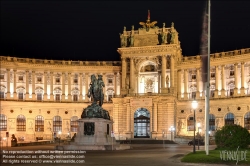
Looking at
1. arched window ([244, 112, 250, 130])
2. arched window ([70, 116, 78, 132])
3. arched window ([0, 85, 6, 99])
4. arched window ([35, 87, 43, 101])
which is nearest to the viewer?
arched window ([244, 112, 250, 130])

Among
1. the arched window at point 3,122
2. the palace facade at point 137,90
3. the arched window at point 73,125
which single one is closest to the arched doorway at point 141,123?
the palace facade at point 137,90

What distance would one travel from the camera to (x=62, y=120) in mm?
102688

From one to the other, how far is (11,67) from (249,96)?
5518cm

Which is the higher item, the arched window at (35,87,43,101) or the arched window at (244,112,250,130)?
the arched window at (35,87,43,101)

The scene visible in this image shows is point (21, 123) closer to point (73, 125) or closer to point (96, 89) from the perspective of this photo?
point (73, 125)

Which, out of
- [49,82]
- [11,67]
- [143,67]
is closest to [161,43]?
[143,67]

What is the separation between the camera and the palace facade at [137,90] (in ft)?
304

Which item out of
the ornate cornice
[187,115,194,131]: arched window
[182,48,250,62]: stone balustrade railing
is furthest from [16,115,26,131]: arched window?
[182,48,250,62]: stone balustrade railing

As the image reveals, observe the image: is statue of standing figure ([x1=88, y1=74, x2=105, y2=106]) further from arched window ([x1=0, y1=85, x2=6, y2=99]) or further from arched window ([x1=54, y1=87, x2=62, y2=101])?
arched window ([x1=54, y1=87, x2=62, y2=101])

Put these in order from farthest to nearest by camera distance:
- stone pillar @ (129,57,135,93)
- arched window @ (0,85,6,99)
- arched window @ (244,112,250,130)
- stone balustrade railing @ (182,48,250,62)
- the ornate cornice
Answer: arched window @ (0,85,6,99) → stone pillar @ (129,57,135,93) → the ornate cornice → stone balustrade railing @ (182,48,250,62) → arched window @ (244,112,250,130)

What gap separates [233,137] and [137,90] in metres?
59.9

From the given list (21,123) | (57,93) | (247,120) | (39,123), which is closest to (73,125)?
(39,123)

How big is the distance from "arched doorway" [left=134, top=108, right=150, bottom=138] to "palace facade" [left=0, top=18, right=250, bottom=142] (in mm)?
226

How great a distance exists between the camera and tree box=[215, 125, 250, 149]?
3944 centimetres
